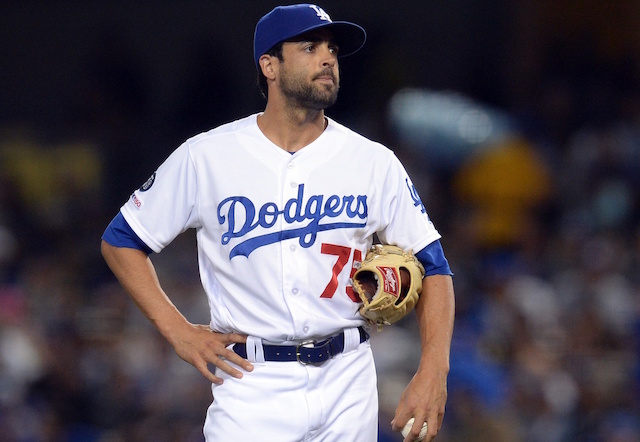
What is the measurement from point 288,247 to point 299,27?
2.07ft

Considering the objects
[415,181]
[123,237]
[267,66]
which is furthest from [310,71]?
[415,181]

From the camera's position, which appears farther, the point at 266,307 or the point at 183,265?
the point at 183,265

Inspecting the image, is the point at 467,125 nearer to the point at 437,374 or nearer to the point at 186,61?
the point at 186,61

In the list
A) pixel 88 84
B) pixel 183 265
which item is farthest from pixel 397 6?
pixel 183 265

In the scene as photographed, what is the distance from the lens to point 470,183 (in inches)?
277

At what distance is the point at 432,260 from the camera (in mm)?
2904

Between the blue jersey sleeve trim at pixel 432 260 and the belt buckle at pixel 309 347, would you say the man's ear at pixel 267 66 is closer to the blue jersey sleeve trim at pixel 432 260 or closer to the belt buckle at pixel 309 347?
the blue jersey sleeve trim at pixel 432 260

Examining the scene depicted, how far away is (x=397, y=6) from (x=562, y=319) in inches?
132

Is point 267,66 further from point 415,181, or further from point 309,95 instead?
point 415,181

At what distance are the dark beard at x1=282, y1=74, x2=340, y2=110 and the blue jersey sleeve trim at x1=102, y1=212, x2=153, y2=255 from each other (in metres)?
0.61

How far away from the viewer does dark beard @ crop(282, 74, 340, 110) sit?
2865 mm

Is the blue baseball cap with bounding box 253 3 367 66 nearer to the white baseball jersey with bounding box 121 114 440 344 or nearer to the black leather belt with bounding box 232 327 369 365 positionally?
the white baseball jersey with bounding box 121 114 440 344

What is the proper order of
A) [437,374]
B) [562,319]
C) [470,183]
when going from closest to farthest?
[437,374]
[562,319]
[470,183]

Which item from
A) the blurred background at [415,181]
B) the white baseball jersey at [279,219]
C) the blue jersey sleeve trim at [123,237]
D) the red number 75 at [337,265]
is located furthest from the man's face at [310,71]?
the blurred background at [415,181]
